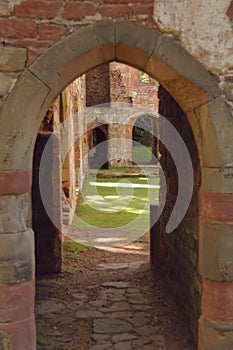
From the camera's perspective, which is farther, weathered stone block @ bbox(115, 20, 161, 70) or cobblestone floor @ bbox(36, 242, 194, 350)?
cobblestone floor @ bbox(36, 242, 194, 350)

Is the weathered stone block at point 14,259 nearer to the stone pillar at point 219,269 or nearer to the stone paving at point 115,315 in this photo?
the stone paving at point 115,315

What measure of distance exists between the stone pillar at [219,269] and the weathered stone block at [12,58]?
1.72 meters

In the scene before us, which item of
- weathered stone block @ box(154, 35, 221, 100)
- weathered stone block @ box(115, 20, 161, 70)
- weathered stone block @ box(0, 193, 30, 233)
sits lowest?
weathered stone block @ box(0, 193, 30, 233)

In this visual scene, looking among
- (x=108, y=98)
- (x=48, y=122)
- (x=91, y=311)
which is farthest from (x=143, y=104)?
(x=91, y=311)

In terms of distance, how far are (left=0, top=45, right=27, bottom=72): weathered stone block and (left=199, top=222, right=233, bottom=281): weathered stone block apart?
1.95 m

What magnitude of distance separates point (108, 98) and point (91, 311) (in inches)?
691

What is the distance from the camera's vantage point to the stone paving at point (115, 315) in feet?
14.4

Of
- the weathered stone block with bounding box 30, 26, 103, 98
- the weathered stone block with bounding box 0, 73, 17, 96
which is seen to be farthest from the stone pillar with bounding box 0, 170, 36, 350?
the weathered stone block with bounding box 30, 26, 103, 98

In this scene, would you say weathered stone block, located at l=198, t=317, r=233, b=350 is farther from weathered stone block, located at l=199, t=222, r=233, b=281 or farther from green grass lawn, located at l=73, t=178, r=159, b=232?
green grass lawn, located at l=73, t=178, r=159, b=232

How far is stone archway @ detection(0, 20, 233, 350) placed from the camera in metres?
3.39

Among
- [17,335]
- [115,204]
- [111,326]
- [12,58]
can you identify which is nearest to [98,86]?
[115,204]

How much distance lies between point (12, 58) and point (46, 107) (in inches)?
18.6

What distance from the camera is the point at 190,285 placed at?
4.50 metres

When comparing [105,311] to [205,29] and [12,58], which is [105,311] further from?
[205,29]
